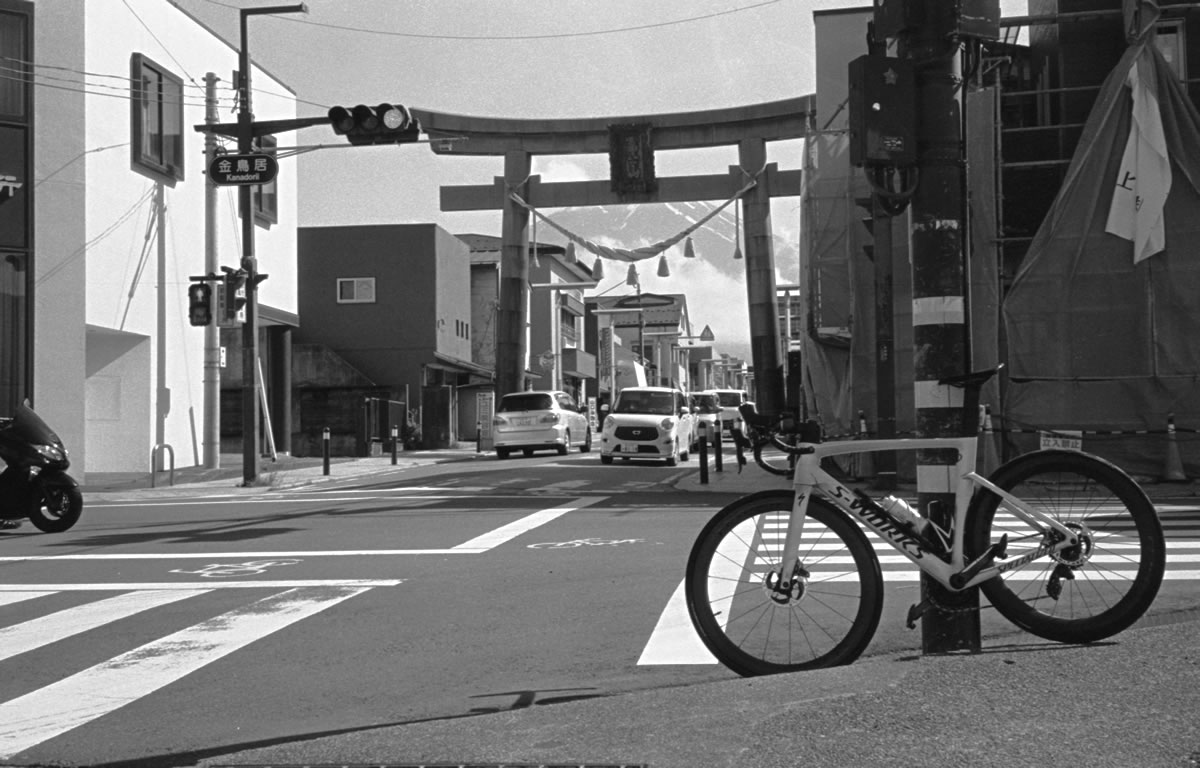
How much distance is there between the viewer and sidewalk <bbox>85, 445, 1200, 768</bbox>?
3.87m

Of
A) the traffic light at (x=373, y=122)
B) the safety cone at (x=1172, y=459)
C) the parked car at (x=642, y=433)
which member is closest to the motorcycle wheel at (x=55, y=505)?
the traffic light at (x=373, y=122)

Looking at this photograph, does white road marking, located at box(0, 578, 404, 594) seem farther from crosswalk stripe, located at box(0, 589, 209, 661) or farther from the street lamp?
the street lamp

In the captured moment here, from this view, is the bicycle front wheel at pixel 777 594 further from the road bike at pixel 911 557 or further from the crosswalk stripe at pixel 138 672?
the crosswalk stripe at pixel 138 672

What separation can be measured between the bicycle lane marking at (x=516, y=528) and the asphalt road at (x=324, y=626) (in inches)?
2.9

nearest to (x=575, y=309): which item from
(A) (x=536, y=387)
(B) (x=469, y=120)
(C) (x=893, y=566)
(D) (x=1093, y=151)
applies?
(A) (x=536, y=387)

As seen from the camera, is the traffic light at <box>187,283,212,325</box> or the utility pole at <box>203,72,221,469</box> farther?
the utility pole at <box>203,72,221,469</box>

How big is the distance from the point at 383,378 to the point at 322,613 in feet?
136

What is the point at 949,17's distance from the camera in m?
5.50

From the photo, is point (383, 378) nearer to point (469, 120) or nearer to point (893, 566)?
point (469, 120)

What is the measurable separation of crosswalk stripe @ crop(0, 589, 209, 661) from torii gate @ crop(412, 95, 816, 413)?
2769 centimetres

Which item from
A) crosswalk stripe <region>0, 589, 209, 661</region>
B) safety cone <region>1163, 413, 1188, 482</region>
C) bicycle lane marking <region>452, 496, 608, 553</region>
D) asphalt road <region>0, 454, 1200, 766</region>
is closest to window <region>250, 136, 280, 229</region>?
bicycle lane marking <region>452, 496, 608, 553</region>

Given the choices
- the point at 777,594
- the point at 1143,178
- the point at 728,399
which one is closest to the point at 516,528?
the point at 777,594

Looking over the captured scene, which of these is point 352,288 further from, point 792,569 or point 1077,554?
point 1077,554

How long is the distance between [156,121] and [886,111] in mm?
25968
